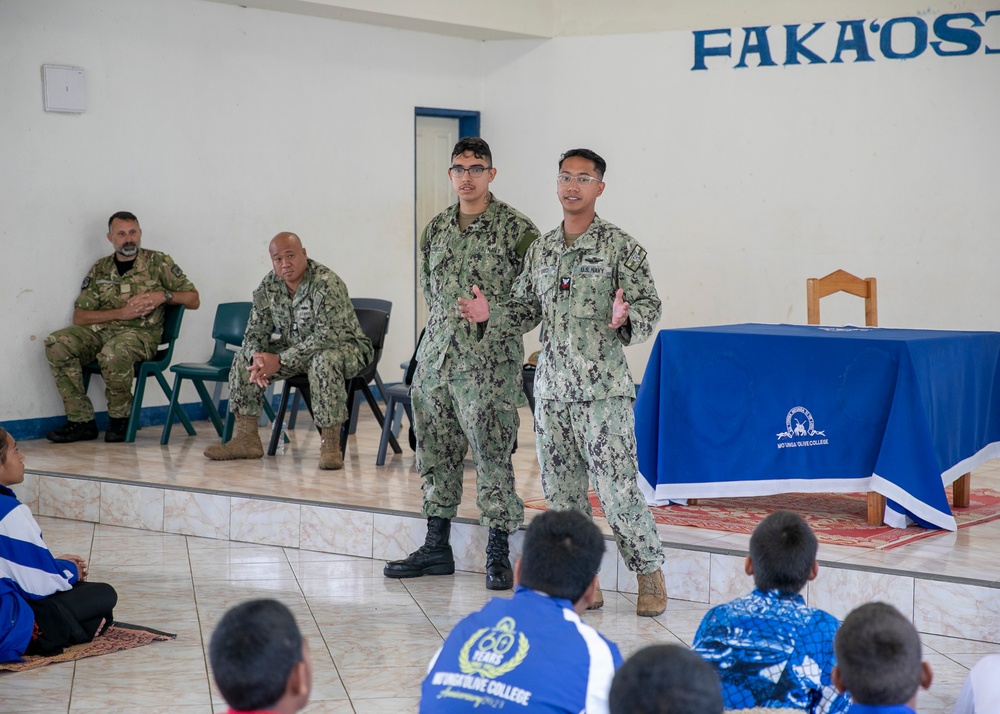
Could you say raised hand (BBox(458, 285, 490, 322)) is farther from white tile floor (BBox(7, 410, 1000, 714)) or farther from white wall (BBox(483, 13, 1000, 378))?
white wall (BBox(483, 13, 1000, 378))

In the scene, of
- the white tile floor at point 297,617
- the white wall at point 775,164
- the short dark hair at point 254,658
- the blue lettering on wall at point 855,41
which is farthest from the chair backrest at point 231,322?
the short dark hair at point 254,658

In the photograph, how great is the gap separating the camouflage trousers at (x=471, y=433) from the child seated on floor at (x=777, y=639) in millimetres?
1872

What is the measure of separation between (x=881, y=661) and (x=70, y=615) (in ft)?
8.89

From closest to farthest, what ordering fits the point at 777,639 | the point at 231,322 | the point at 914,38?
the point at 777,639 < the point at 231,322 < the point at 914,38

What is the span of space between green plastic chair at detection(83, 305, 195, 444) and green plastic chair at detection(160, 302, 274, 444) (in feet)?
0.27

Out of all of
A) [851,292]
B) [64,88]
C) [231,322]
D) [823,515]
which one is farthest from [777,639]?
[64,88]

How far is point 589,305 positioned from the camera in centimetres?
401

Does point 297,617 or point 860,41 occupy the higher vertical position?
point 860,41

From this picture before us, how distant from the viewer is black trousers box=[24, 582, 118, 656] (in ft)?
12.2

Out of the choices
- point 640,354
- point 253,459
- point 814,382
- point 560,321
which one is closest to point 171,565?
point 253,459

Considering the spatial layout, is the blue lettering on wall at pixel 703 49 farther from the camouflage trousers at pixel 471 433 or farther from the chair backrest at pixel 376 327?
the camouflage trousers at pixel 471 433

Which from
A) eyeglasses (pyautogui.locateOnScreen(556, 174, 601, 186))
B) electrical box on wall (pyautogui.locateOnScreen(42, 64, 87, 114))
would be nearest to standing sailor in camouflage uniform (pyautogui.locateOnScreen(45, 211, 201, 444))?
electrical box on wall (pyautogui.locateOnScreen(42, 64, 87, 114))

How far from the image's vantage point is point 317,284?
619cm

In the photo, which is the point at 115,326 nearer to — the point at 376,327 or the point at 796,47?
the point at 376,327
